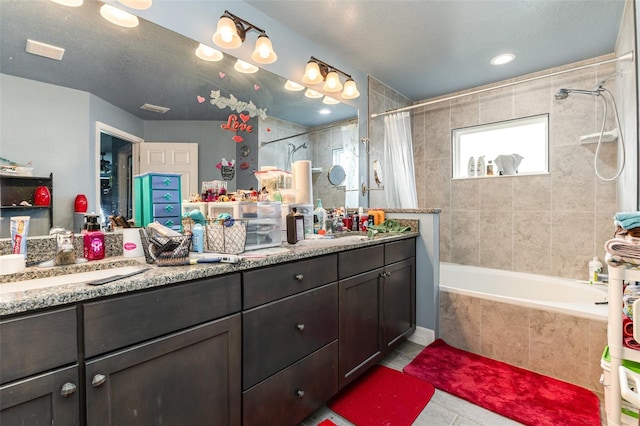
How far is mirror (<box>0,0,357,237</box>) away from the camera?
103cm

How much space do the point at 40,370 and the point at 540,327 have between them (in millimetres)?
2546

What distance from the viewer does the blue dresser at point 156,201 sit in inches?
53.4

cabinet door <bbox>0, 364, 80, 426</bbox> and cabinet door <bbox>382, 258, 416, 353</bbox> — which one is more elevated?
cabinet door <bbox>0, 364, 80, 426</bbox>

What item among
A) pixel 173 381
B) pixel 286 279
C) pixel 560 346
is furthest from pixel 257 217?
pixel 560 346

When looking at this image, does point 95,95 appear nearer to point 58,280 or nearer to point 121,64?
point 121,64

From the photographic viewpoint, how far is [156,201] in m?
1.37

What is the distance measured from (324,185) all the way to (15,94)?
1805 mm

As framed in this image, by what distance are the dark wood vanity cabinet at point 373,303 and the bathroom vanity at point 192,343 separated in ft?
0.04

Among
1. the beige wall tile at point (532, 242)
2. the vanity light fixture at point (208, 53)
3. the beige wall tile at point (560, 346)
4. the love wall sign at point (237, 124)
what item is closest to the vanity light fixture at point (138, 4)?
the vanity light fixture at point (208, 53)

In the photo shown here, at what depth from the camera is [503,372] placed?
193 cm

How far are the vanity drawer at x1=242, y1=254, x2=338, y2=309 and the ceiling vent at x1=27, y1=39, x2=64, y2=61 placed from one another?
114cm

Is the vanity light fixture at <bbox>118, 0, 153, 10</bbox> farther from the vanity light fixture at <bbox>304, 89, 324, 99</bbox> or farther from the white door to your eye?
the vanity light fixture at <bbox>304, 89, 324, 99</bbox>

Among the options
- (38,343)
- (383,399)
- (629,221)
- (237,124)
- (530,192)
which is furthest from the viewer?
(530,192)

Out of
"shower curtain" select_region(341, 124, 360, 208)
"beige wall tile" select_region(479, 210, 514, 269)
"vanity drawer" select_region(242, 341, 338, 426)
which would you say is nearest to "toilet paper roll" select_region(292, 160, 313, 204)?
"shower curtain" select_region(341, 124, 360, 208)
